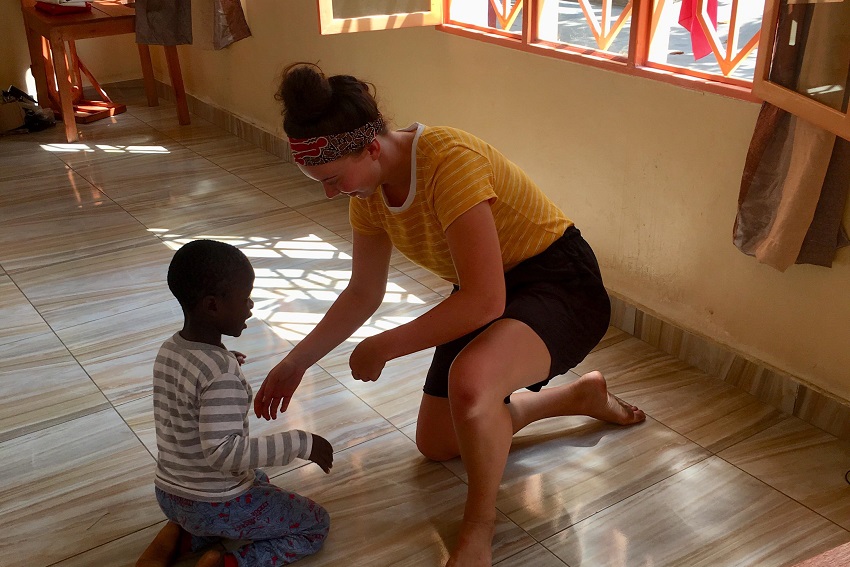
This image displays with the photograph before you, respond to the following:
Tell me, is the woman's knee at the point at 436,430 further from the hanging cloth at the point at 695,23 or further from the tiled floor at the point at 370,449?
the hanging cloth at the point at 695,23

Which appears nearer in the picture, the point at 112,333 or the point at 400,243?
the point at 400,243

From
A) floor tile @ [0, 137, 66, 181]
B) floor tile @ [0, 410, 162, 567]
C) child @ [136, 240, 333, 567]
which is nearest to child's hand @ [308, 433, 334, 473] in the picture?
child @ [136, 240, 333, 567]

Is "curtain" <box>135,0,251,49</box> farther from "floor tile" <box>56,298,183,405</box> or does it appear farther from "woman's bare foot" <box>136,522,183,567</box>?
"woman's bare foot" <box>136,522,183,567</box>

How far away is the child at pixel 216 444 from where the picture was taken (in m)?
1.43

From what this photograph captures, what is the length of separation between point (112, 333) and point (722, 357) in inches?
64.9

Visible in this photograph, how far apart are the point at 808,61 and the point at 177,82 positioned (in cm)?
333

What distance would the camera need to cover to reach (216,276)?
141cm

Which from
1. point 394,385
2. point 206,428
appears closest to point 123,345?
point 394,385

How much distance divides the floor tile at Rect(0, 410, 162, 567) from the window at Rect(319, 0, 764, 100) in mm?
1315

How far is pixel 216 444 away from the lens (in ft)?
4.72

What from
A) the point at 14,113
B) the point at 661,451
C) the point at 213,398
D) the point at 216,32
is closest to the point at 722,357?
the point at 661,451

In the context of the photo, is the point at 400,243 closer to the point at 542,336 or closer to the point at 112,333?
the point at 542,336

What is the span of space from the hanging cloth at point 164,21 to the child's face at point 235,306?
2985 millimetres

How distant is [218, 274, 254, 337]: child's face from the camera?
4.69 ft
